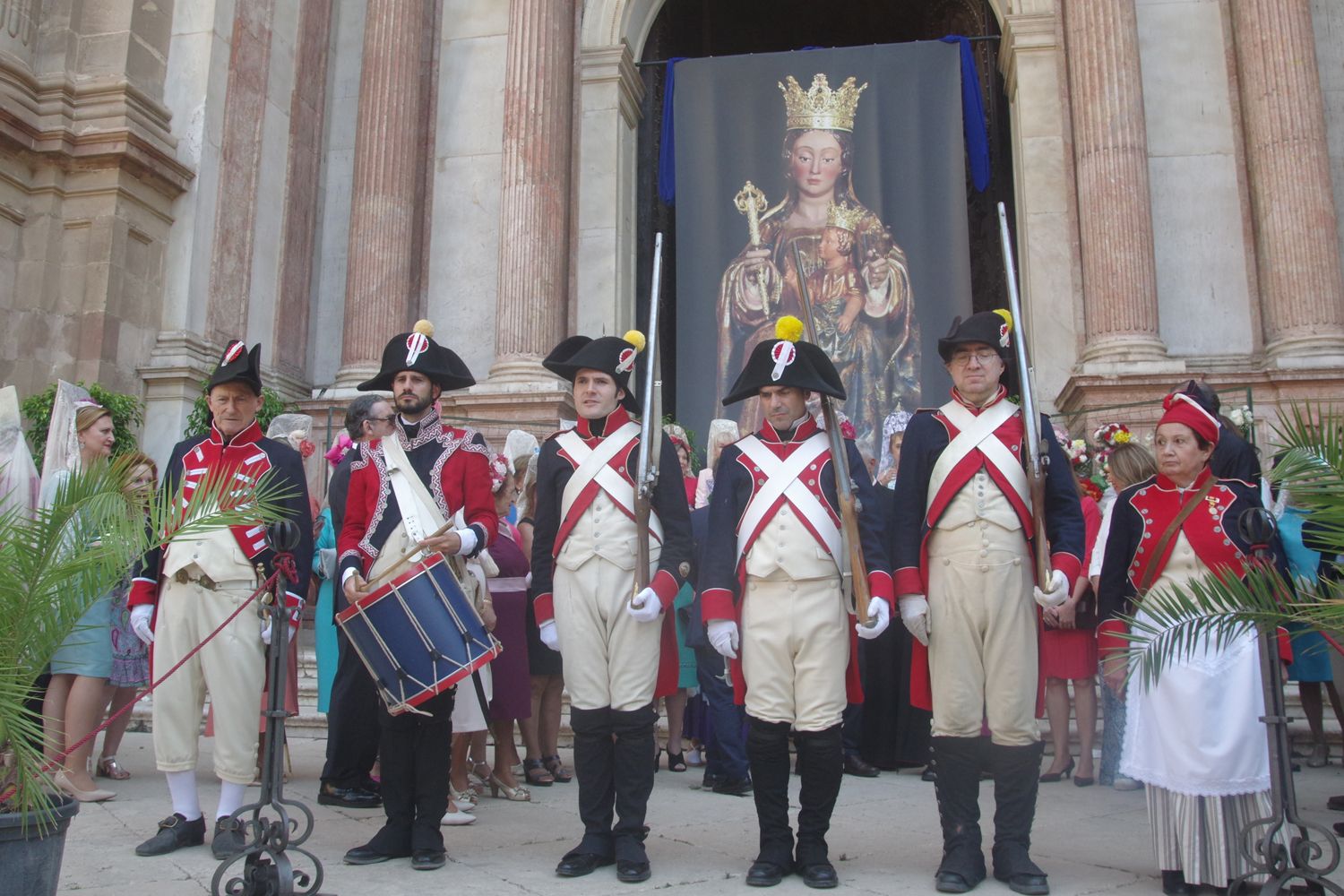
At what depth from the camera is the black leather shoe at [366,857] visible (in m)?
4.43

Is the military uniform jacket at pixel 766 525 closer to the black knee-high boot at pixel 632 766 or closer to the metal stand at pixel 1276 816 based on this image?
the black knee-high boot at pixel 632 766

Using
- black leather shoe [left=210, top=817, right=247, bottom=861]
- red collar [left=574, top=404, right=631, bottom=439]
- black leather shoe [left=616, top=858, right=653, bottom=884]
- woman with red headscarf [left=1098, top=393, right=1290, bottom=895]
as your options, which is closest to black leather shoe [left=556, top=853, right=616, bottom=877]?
black leather shoe [left=616, top=858, right=653, bottom=884]

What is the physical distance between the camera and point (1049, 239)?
39.9ft

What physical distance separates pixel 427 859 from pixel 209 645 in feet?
3.83

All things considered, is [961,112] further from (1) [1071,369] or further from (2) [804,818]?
(2) [804,818]

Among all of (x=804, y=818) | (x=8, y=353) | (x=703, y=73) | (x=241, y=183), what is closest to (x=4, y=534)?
(x=804, y=818)

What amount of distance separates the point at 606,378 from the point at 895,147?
947 cm

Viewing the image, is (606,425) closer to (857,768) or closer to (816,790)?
(816,790)

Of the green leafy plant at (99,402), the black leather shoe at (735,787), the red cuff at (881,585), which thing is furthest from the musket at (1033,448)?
the green leafy plant at (99,402)

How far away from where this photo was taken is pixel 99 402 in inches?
402

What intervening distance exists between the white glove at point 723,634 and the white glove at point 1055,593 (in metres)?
1.08

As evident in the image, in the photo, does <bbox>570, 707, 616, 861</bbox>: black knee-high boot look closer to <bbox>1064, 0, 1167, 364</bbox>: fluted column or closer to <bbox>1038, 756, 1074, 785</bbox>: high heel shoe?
<bbox>1038, 756, 1074, 785</bbox>: high heel shoe

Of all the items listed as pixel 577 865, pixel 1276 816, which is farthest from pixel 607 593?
pixel 1276 816

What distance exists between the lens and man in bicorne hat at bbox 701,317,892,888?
4.21 metres
